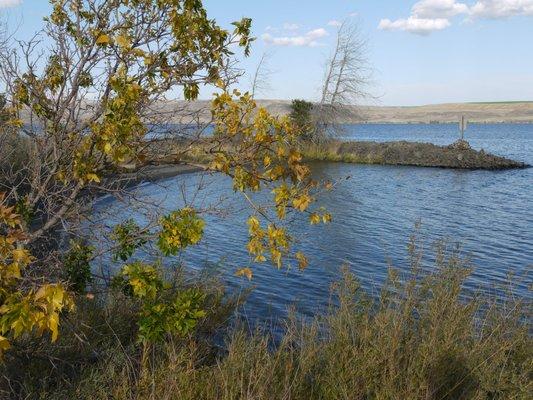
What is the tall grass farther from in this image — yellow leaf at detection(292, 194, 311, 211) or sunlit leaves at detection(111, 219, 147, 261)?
yellow leaf at detection(292, 194, 311, 211)

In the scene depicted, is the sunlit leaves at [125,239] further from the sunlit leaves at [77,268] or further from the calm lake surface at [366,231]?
the sunlit leaves at [77,268]

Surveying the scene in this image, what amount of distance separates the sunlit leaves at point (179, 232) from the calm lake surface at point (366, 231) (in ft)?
1.49

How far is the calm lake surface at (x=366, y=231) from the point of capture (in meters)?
11.0

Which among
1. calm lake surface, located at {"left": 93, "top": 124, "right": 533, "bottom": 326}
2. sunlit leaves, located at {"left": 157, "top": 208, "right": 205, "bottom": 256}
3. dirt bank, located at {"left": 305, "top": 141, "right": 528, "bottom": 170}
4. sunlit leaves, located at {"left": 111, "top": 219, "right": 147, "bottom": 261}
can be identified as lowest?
calm lake surface, located at {"left": 93, "top": 124, "right": 533, "bottom": 326}

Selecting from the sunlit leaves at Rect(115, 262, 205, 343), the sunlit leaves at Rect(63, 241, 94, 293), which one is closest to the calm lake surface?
the sunlit leaves at Rect(63, 241, 94, 293)

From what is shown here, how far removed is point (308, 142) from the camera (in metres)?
42.8

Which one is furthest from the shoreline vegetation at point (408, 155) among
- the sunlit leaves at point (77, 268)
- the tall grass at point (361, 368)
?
the sunlit leaves at point (77, 268)

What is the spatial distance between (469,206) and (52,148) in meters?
21.7

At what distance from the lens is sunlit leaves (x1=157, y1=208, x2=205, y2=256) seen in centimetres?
422

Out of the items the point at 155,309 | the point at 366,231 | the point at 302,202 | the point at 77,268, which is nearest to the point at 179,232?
the point at 155,309

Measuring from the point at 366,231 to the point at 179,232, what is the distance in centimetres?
1467

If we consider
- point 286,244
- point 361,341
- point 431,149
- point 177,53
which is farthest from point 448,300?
point 431,149

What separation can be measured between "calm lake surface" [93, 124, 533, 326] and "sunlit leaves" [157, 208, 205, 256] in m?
0.46

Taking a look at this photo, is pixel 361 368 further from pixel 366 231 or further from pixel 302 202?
pixel 366 231
